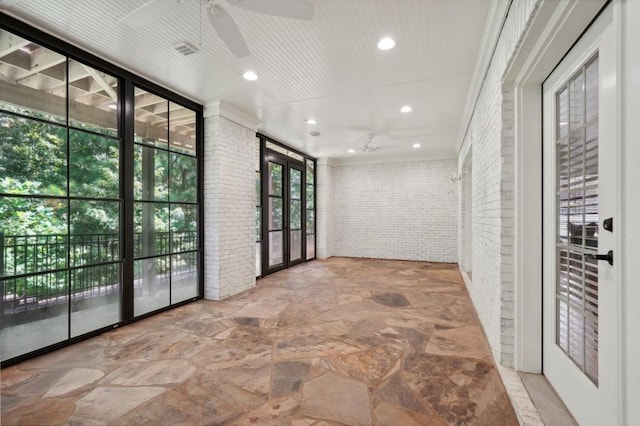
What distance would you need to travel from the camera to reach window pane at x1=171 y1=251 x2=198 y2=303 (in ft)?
13.0

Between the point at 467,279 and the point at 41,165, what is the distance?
6187 mm

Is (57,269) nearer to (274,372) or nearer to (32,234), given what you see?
(32,234)

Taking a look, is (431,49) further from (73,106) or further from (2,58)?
(2,58)

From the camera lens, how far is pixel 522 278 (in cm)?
203

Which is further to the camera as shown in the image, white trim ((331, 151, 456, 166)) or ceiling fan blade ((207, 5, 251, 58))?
white trim ((331, 151, 456, 166))

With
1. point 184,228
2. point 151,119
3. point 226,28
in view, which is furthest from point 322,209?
point 226,28

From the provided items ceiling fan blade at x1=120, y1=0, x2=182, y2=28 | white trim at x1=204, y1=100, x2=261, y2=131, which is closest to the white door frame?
ceiling fan blade at x1=120, y1=0, x2=182, y2=28

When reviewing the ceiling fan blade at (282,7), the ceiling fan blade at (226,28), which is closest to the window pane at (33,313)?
the ceiling fan blade at (226,28)

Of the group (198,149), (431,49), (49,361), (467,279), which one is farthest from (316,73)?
(467,279)

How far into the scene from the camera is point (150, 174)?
3652 mm

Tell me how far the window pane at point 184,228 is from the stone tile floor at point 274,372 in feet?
2.89

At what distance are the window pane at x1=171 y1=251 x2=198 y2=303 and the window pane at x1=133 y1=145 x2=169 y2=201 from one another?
2.98 ft

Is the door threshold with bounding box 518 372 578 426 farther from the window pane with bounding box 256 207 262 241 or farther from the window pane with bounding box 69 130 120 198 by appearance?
the window pane with bounding box 256 207 262 241

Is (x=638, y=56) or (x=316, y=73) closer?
(x=638, y=56)
